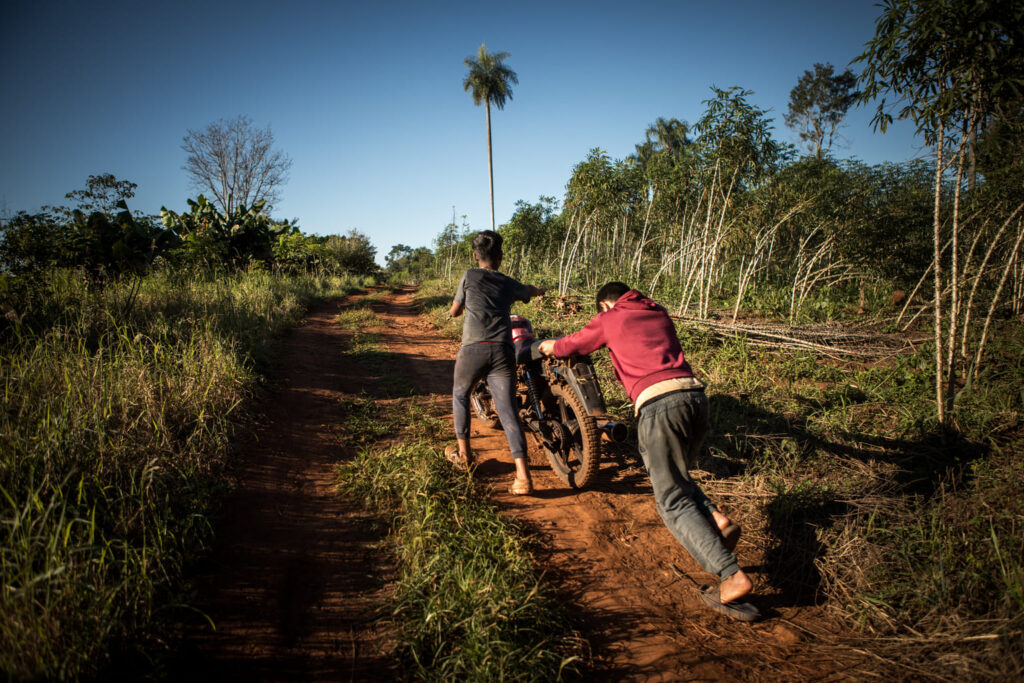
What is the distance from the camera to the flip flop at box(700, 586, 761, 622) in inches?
86.7

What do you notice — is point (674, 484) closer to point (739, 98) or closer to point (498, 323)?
point (498, 323)

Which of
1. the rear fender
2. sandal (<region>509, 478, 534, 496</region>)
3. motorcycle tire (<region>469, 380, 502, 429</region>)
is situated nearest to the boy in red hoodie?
the rear fender

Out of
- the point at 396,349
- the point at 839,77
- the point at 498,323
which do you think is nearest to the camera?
the point at 498,323

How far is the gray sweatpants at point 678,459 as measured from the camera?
2.30 metres

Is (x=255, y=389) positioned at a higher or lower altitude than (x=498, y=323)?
lower

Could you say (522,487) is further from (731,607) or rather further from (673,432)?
(731,607)

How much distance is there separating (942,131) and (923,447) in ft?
9.30

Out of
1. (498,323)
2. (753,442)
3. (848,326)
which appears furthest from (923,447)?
(848,326)

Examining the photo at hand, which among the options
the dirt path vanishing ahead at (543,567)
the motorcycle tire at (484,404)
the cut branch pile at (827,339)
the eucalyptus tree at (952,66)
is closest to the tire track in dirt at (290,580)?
the dirt path vanishing ahead at (543,567)

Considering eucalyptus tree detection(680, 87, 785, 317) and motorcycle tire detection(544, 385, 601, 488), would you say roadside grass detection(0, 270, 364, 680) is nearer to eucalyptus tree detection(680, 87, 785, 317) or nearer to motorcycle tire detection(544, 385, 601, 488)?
motorcycle tire detection(544, 385, 601, 488)

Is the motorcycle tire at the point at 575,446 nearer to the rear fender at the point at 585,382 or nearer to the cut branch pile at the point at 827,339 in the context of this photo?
the rear fender at the point at 585,382

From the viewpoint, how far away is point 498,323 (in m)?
3.30

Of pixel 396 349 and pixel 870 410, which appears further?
pixel 396 349

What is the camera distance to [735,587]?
2154mm
